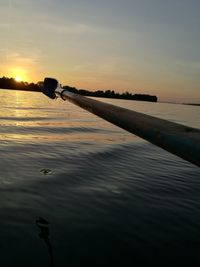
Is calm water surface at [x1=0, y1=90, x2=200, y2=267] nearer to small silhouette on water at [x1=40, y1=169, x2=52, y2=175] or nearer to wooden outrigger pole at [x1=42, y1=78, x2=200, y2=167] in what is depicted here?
small silhouette on water at [x1=40, y1=169, x2=52, y2=175]

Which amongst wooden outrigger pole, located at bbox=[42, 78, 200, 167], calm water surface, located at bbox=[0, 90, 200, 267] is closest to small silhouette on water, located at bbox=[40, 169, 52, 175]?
calm water surface, located at bbox=[0, 90, 200, 267]

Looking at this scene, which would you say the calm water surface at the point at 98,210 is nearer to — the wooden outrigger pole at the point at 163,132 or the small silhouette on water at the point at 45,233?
the small silhouette on water at the point at 45,233

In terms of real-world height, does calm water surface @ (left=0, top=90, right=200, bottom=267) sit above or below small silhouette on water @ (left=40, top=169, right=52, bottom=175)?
below

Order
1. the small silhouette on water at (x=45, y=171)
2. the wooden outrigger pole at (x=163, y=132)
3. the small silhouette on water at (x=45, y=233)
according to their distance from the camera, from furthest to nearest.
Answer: the small silhouette on water at (x=45, y=171) < the small silhouette on water at (x=45, y=233) < the wooden outrigger pole at (x=163, y=132)

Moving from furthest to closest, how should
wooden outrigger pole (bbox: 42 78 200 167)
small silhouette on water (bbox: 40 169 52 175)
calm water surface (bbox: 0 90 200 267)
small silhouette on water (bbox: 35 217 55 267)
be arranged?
small silhouette on water (bbox: 40 169 52 175) < calm water surface (bbox: 0 90 200 267) < small silhouette on water (bbox: 35 217 55 267) < wooden outrigger pole (bbox: 42 78 200 167)

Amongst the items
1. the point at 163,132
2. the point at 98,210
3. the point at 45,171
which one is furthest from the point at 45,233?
the point at 45,171

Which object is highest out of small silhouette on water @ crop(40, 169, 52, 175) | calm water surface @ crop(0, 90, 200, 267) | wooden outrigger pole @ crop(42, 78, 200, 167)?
wooden outrigger pole @ crop(42, 78, 200, 167)

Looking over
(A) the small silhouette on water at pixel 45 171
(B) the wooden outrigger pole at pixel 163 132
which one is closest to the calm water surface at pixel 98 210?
(A) the small silhouette on water at pixel 45 171

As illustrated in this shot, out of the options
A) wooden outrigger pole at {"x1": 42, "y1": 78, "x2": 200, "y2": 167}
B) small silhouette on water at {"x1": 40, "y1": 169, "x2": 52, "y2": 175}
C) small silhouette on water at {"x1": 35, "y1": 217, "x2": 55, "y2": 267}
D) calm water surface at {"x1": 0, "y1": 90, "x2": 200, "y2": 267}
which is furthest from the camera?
small silhouette on water at {"x1": 40, "y1": 169, "x2": 52, "y2": 175}

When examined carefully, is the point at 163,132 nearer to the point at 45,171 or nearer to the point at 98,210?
the point at 98,210

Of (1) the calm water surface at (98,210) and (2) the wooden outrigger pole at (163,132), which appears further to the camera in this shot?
(1) the calm water surface at (98,210)

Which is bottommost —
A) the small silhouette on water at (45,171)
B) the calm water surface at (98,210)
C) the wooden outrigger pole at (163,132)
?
the calm water surface at (98,210)

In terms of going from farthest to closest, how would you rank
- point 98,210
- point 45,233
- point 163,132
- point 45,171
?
1. point 45,171
2. point 98,210
3. point 45,233
4. point 163,132

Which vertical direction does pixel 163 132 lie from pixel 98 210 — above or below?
above
